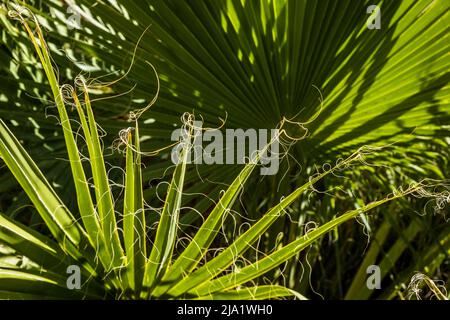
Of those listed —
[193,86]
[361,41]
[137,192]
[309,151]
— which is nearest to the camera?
[137,192]

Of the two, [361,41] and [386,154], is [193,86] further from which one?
[386,154]

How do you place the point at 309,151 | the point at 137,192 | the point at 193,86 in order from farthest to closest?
the point at 309,151, the point at 193,86, the point at 137,192

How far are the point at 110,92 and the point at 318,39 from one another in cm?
50

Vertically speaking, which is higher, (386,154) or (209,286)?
(386,154)

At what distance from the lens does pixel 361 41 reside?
119 cm

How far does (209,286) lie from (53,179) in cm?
72

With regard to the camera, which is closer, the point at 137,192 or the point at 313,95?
the point at 137,192

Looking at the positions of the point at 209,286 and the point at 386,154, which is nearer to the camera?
the point at 209,286

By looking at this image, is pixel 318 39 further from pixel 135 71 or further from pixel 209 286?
pixel 209 286

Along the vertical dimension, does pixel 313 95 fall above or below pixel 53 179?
above

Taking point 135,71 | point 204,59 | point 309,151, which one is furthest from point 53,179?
point 309,151

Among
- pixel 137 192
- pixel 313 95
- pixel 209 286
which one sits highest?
pixel 313 95

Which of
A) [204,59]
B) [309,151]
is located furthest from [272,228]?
[204,59]

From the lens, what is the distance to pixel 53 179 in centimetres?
148
